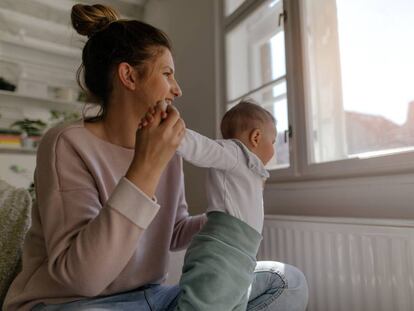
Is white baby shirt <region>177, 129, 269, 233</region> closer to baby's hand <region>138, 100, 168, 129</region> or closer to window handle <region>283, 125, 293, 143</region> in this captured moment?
baby's hand <region>138, 100, 168, 129</region>

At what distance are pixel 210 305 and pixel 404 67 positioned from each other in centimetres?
104

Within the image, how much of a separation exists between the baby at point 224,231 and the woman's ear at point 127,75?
0.23 m

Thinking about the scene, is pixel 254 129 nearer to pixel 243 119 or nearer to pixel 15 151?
pixel 243 119

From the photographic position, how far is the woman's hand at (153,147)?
60cm

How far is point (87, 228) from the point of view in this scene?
1.92 feet

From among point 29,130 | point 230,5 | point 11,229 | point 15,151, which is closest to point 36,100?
point 29,130

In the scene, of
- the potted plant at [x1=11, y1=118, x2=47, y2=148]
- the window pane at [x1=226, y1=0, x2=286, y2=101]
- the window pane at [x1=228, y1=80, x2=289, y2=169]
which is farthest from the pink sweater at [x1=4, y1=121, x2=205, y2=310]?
the potted plant at [x1=11, y1=118, x2=47, y2=148]

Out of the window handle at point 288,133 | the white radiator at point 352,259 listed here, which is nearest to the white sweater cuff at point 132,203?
the white radiator at point 352,259

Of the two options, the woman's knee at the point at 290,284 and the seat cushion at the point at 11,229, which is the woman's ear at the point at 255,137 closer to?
the woman's knee at the point at 290,284

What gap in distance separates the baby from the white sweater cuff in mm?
148

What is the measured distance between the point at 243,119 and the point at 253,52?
1.25m

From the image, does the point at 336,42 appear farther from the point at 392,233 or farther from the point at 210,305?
the point at 210,305

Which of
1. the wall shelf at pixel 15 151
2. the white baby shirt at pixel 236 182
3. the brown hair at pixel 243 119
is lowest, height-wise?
the white baby shirt at pixel 236 182

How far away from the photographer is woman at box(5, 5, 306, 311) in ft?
1.92
